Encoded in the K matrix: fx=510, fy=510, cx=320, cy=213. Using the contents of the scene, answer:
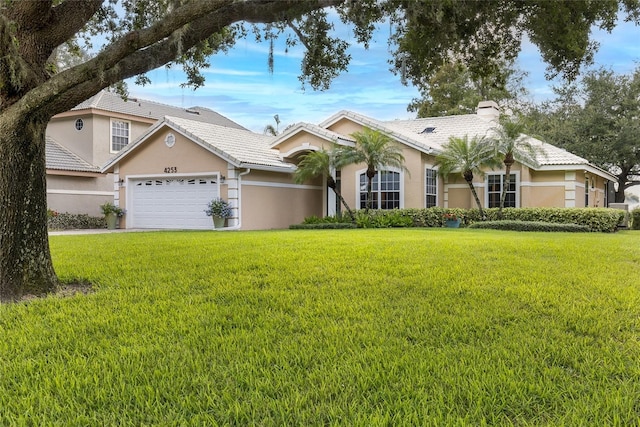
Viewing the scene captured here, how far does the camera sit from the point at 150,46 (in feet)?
23.5

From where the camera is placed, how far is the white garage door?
19938 mm

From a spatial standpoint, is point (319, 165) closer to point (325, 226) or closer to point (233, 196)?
point (325, 226)

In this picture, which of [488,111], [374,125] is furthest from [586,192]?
[374,125]

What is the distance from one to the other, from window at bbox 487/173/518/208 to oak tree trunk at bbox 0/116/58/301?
18544 mm

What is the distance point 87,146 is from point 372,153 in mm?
14935

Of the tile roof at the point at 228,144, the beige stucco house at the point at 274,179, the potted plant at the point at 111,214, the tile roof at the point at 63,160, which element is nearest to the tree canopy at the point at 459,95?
the beige stucco house at the point at 274,179

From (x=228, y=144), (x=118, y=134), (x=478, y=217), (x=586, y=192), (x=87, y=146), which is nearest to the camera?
(x=478, y=217)

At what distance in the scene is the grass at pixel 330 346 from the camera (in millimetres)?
3381

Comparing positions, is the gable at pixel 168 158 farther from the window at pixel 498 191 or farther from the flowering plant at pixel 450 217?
the window at pixel 498 191

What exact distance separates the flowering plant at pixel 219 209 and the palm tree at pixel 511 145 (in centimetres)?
1028

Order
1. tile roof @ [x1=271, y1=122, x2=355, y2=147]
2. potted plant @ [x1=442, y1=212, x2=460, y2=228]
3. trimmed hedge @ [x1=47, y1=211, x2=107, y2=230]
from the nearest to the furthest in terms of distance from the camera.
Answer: potted plant @ [x1=442, y1=212, x2=460, y2=228] → tile roof @ [x1=271, y1=122, x2=355, y2=147] → trimmed hedge @ [x1=47, y1=211, x2=107, y2=230]

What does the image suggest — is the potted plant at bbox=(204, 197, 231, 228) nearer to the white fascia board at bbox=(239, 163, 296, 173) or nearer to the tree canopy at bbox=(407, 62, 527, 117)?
the white fascia board at bbox=(239, 163, 296, 173)

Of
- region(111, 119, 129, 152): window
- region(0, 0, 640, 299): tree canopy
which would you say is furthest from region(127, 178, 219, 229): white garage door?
region(0, 0, 640, 299): tree canopy

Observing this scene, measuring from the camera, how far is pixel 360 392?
3.59 metres
